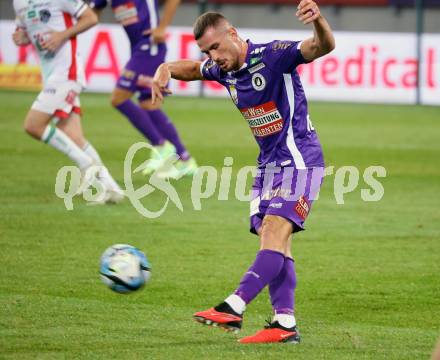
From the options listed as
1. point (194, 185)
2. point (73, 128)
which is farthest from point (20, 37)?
point (194, 185)

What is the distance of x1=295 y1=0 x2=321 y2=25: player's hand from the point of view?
19.2 ft

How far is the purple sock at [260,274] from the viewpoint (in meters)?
6.01

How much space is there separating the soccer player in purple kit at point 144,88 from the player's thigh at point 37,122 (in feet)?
6.22

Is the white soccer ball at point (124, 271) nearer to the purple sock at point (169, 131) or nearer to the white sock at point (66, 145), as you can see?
the white sock at point (66, 145)

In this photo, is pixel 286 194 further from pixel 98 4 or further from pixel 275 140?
pixel 98 4

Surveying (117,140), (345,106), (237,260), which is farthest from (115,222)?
(345,106)

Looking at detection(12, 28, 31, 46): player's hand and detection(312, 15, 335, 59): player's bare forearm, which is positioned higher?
detection(12, 28, 31, 46): player's hand

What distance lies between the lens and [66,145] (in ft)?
37.0

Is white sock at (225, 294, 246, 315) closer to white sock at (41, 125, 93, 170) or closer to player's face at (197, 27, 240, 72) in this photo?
player's face at (197, 27, 240, 72)

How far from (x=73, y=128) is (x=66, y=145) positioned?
1.52 ft

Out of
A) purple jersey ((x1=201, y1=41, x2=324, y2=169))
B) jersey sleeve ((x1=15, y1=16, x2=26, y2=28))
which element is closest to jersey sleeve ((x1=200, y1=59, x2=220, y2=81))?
purple jersey ((x1=201, y1=41, x2=324, y2=169))

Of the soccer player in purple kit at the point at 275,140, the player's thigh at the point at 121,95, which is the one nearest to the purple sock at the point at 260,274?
the soccer player in purple kit at the point at 275,140

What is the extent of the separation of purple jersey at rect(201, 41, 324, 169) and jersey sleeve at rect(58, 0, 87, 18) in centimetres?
528

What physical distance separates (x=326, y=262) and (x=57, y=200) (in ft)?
12.5
